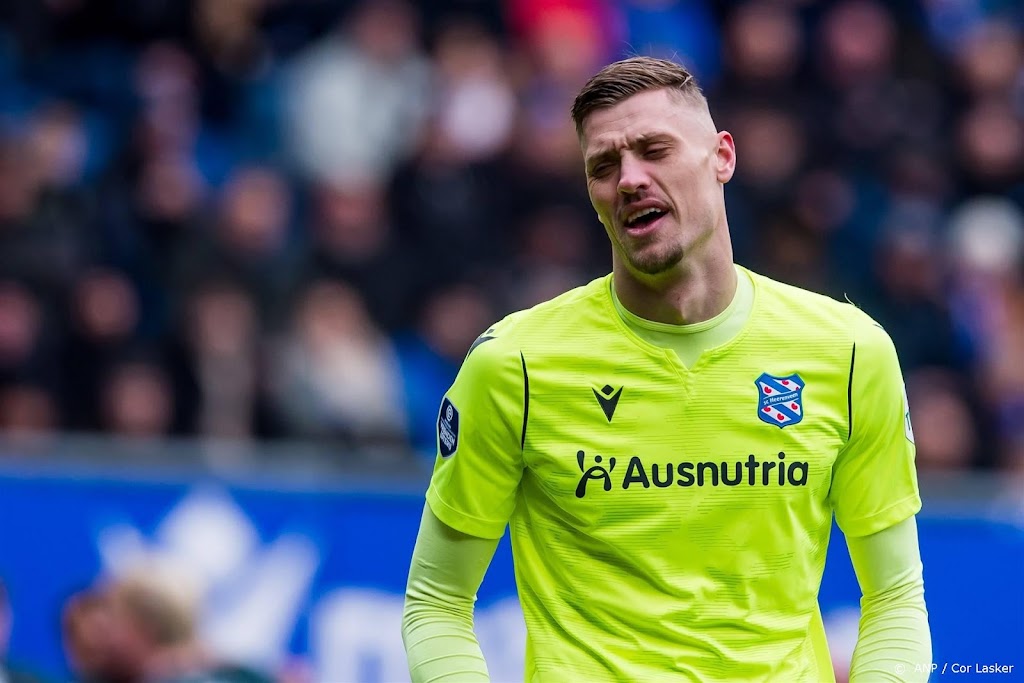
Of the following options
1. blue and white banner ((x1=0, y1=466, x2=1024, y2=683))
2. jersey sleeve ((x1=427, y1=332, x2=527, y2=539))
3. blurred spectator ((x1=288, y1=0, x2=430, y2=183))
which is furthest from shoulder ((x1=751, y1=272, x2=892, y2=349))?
blurred spectator ((x1=288, y1=0, x2=430, y2=183))

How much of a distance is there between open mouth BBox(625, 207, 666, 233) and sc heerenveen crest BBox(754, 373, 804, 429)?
1.54 feet

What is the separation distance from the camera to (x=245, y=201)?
9508mm

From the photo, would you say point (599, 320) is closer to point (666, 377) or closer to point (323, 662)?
point (666, 377)

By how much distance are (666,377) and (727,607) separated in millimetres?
554

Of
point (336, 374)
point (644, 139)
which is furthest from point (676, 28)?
point (644, 139)

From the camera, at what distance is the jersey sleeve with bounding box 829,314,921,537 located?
388 centimetres

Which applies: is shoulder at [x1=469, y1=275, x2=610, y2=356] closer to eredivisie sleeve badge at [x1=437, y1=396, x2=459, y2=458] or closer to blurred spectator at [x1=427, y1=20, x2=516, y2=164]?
eredivisie sleeve badge at [x1=437, y1=396, x2=459, y2=458]

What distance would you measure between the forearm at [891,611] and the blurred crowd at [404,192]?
471cm

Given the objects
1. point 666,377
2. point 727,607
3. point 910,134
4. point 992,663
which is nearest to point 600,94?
point 666,377

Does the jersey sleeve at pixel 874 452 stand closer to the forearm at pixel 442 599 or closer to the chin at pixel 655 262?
the chin at pixel 655 262

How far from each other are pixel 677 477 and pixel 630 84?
925mm

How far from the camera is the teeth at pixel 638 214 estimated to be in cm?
375

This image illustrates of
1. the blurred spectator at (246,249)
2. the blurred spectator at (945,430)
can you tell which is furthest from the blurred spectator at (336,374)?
the blurred spectator at (945,430)

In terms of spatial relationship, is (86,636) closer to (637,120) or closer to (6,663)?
(6,663)
